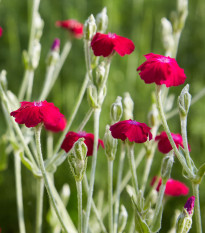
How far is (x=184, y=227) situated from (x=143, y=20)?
1507 mm

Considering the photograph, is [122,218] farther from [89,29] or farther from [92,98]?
[89,29]

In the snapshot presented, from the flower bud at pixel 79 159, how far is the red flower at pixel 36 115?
54 millimetres

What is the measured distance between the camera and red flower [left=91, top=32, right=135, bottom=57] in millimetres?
787

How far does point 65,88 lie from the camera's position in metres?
1.93

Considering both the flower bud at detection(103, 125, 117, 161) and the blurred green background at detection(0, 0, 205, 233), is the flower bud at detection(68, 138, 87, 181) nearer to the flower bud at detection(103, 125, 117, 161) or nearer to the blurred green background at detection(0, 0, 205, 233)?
the flower bud at detection(103, 125, 117, 161)

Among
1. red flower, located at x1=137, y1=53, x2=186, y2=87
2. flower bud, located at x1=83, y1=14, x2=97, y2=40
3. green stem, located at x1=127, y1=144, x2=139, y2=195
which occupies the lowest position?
green stem, located at x1=127, y1=144, x2=139, y2=195

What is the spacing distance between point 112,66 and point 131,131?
1.23 m

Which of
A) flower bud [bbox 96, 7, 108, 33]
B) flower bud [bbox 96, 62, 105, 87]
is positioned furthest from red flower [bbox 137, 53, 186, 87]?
flower bud [bbox 96, 7, 108, 33]

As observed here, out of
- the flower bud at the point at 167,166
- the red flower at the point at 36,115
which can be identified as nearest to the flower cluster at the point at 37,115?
the red flower at the point at 36,115

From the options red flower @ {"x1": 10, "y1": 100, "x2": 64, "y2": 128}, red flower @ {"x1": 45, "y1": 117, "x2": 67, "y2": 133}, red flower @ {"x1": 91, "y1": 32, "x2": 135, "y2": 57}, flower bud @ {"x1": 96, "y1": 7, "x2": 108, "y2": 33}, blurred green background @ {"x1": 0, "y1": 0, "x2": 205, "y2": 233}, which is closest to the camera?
red flower @ {"x1": 10, "y1": 100, "x2": 64, "y2": 128}

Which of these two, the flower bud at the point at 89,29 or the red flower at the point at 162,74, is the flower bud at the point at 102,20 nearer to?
the flower bud at the point at 89,29

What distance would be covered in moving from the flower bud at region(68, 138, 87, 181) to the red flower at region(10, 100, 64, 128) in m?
0.05

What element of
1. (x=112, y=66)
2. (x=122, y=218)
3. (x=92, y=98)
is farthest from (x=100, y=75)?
(x=112, y=66)

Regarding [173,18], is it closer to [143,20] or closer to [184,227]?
[184,227]
